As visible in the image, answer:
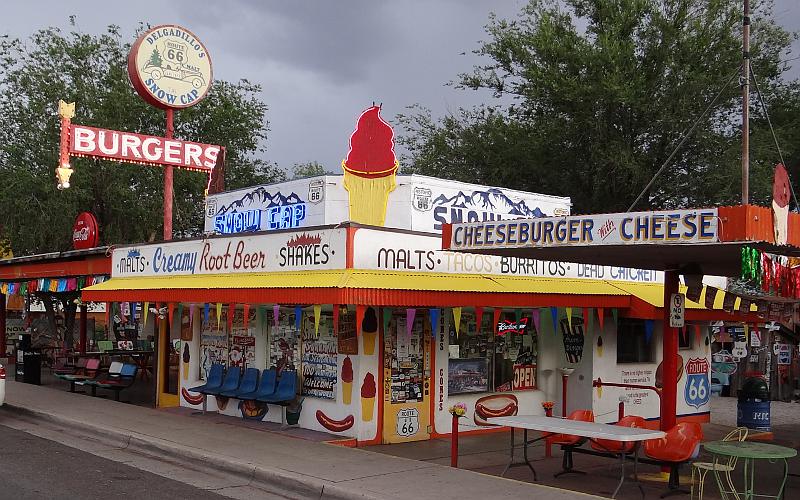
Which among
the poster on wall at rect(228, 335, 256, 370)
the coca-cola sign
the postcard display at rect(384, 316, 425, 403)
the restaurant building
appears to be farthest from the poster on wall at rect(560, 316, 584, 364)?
the coca-cola sign

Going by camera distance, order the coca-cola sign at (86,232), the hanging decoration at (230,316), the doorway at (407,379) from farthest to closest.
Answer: the coca-cola sign at (86,232)
the hanging decoration at (230,316)
the doorway at (407,379)

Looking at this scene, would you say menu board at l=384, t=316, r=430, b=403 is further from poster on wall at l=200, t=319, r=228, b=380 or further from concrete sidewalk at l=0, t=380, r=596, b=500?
poster on wall at l=200, t=319, r=228, b=380

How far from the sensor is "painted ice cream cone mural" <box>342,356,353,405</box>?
13.2 metres

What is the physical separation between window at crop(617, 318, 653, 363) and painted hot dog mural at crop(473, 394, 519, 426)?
9.48ft

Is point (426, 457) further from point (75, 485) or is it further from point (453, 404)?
point (75, 485)

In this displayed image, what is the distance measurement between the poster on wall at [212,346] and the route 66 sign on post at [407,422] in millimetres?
4486

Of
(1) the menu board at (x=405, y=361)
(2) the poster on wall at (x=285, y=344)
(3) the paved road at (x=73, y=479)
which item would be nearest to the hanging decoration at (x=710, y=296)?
(1) the menu board at (x=405, y=361)

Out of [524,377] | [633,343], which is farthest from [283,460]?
[633,343]

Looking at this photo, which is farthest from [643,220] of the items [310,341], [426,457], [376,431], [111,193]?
[111,193]

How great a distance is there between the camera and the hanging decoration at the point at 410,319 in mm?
12961

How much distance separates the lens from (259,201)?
1675cm

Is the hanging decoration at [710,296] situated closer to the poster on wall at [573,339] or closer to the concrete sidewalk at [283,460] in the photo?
the poster on wall at [573,339]

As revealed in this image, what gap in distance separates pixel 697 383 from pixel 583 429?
909cm

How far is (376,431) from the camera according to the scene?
43.4ft
